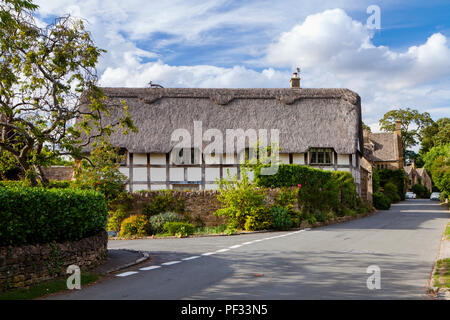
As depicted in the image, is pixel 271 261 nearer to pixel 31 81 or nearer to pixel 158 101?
pixel 31 81

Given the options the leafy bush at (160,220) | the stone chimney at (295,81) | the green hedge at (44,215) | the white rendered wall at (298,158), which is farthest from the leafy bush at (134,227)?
the stone chimney at (295,81)

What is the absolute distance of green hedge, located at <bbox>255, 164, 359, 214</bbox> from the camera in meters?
22.5

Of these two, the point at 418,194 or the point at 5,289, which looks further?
the point at 418,194

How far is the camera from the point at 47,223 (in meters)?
9.02

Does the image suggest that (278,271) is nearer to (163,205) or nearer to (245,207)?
(245,207)

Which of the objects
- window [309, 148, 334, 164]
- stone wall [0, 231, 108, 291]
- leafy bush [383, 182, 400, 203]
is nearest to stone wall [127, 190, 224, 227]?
window [309, 148, 334, 164]

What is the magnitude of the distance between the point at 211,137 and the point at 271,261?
19.1 meters

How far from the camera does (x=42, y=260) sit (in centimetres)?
871

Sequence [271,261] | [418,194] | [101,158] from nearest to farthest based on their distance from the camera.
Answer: [271,261] < [101,158] < [418,194]

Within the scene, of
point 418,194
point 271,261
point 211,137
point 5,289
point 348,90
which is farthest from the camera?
point 418,194

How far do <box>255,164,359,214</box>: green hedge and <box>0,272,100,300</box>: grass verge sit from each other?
14.1 metres

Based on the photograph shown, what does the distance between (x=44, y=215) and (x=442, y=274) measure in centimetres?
793

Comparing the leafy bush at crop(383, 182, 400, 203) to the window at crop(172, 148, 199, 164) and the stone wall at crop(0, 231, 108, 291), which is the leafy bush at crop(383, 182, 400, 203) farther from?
the stone wall at crop(0, 231, 108, 291)
